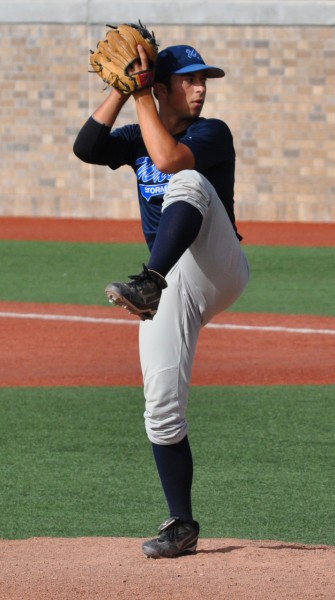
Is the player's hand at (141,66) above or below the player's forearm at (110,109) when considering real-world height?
above

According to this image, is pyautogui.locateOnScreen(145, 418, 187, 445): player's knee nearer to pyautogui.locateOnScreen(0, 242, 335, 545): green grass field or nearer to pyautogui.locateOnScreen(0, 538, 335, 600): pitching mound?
pyautogui.locateOnScreen(0, 538, 335, 600): pitching mound

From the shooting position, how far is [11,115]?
69.7ft

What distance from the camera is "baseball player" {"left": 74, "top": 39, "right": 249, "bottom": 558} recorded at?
420cm

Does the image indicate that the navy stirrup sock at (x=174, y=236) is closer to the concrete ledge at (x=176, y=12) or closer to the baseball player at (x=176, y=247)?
the baseball player at (x=176, y=247)

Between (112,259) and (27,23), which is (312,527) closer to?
(112,259)

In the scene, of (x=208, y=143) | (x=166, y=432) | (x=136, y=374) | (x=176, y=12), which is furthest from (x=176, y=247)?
(x=176, y=12)

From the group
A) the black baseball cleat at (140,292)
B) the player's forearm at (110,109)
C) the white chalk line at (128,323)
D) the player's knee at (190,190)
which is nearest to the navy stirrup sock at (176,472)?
the black baseball cleat at (140,292)

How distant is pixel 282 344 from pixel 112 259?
20.8ft

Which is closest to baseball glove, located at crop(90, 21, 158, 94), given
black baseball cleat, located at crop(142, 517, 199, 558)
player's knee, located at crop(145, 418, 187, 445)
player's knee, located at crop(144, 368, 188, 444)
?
player's knee, located at crop(144, 368, 188, 444)

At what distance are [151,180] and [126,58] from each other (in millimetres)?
484

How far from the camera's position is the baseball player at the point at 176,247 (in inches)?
165

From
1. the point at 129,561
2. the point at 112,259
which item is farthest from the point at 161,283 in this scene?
the point at 112,259

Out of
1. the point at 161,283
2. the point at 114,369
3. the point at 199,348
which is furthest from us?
the point at 199,348

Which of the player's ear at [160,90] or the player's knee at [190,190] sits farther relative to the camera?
the player's ear at [160,90]
